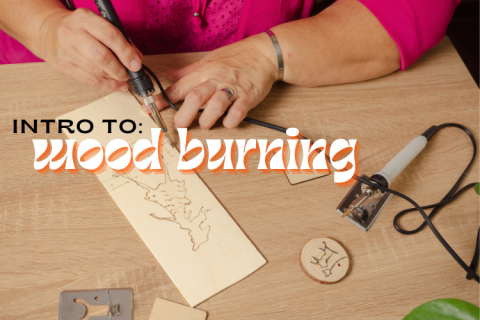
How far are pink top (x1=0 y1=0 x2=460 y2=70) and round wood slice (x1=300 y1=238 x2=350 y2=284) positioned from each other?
442 millimetres

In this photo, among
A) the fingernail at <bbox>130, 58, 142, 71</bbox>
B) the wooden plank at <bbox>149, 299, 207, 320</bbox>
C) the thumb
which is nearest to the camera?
the wooden plank at <bbox>149, 299, 207, 320</bbox>

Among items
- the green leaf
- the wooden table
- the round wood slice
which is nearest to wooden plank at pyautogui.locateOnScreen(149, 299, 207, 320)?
the wooden table

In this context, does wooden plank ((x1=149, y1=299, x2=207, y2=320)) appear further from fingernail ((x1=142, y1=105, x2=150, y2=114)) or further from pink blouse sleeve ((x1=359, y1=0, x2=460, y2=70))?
pink blouse sleeve ((x1=359, y1=0, x2=460, y2=70))

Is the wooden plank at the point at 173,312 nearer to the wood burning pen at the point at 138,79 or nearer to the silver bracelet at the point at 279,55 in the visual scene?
the wood burning pen at the point at 138,79

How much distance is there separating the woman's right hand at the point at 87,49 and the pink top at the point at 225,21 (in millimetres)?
113

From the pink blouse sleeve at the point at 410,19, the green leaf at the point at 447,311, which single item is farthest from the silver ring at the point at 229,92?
the green leaf at the point at 447,311

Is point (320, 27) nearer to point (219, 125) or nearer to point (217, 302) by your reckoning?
point (219, 125)

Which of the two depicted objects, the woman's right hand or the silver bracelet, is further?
the silver bracelet

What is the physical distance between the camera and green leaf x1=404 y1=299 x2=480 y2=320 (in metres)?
0.28

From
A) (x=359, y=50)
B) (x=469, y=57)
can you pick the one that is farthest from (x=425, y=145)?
(x=469, y=57)

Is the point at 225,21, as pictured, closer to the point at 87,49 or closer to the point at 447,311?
the point at 87,49

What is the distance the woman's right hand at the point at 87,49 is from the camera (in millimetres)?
564

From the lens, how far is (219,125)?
660 mm

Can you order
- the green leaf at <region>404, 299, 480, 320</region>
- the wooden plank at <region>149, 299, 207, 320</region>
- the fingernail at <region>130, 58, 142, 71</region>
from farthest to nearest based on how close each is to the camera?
the fingernail at <region>130, 58, 142, 71</region>, the wooden plank at <region>149, 299, 207, 320</region>, the green leaf at <region>404, 299, 480, 320</region>
